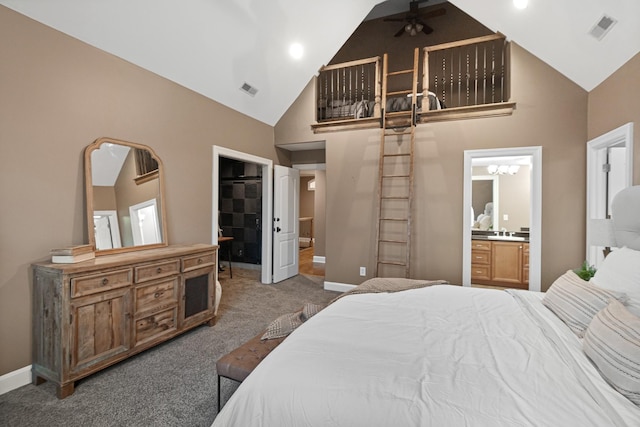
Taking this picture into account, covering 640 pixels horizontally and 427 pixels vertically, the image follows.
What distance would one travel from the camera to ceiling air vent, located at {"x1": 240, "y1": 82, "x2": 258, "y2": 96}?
3997 millimetres

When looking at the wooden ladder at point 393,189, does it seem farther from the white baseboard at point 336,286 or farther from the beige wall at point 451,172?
the white baseboard at point 336,286

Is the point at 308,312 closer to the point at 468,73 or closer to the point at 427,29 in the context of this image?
the point at 468,73

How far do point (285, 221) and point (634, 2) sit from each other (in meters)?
4.57

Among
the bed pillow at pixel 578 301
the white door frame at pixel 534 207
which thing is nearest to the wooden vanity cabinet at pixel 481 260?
the white door frame at pixel 534 207

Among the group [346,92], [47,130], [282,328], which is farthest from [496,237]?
[47,130]

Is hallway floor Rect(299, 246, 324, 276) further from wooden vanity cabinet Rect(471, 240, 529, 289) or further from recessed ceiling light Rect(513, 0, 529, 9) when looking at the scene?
recessed ceiling light Rect(513, 0, 529, 9)

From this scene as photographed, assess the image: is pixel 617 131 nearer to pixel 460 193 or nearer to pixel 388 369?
pixel 460 193

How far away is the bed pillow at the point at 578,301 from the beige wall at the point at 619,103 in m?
1.54

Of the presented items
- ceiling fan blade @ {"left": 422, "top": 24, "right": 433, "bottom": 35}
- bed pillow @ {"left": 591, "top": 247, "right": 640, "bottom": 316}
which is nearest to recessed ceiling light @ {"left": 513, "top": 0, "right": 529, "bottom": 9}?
ceiling fan blade @ {"left": 422, "top": 24, "right": 433, "bottom": 35}

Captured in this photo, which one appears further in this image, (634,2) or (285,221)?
(285,221)

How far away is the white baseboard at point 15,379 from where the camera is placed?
2.04 metres

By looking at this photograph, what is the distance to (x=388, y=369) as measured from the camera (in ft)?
3.66

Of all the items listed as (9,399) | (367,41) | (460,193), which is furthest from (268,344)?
(367,41)

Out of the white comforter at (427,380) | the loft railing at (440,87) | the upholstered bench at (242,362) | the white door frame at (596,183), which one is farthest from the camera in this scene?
the loft railing at (440,87)
